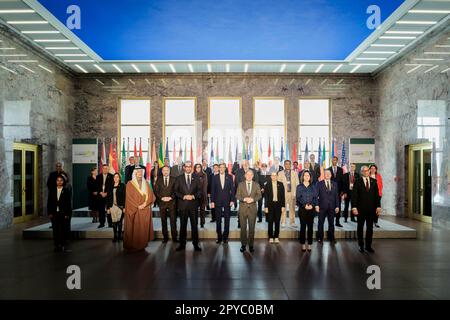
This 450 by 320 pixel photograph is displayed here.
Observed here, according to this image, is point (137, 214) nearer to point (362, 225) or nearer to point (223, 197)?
point (223, 197)

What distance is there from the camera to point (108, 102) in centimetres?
1430

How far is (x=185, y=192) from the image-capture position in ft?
24.5

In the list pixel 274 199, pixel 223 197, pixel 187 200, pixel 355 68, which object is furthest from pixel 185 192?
pixel 355 68

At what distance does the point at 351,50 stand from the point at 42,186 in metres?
11.3

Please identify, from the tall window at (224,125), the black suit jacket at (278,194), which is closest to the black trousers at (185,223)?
the black suit jacket at (278,194)

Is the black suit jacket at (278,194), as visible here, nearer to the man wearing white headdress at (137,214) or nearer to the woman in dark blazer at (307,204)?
the woman in dark blazer at (307,204)

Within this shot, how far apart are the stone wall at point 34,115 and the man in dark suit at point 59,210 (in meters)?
3.52

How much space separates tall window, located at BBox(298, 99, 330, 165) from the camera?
1428 cm

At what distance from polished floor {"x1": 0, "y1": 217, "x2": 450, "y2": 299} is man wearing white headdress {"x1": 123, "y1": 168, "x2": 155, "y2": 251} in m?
0.27

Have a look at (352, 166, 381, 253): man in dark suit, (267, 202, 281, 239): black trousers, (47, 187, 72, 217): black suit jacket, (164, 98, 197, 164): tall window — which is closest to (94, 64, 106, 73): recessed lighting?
(164, 98, 197, 164): tall window

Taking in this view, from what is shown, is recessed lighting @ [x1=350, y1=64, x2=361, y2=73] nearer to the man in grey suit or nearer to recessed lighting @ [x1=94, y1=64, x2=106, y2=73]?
the man in grey suit

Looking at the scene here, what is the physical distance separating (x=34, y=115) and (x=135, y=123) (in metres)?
3.88

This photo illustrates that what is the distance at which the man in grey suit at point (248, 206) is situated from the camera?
7.31 m

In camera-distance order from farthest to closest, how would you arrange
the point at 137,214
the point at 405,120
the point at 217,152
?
1. the point at 217,152
2. the point at 405,120
3. the point at 137,214
